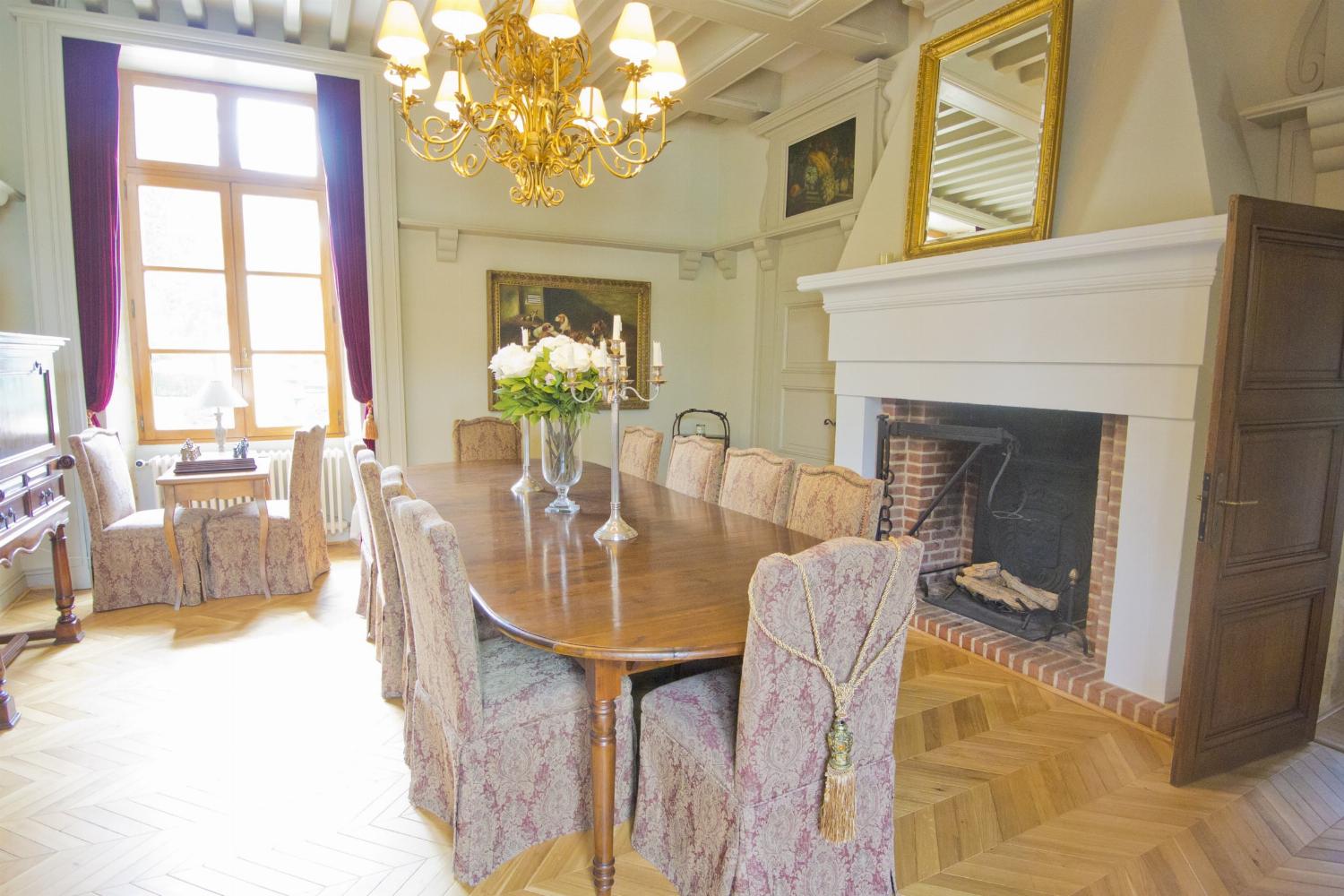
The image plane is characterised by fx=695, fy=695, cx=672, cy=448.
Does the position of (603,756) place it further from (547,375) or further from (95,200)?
(95,200)

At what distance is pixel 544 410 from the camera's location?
97.4 inches

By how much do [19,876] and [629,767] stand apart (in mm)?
1604

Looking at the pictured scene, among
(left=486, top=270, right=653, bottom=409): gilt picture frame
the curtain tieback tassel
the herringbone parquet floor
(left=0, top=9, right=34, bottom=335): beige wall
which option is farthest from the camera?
(left=486, top=270, right=653, bottom=409): gilt picture frame

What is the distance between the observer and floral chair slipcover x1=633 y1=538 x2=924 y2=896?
1.43m

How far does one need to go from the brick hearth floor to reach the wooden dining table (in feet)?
4.73

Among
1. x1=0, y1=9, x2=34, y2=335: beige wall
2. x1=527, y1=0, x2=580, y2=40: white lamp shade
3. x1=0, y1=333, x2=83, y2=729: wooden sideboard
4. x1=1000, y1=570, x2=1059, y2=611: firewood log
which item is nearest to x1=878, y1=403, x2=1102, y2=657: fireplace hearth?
x1=1000, y1=570, x2=1059, y2=611: firewood log

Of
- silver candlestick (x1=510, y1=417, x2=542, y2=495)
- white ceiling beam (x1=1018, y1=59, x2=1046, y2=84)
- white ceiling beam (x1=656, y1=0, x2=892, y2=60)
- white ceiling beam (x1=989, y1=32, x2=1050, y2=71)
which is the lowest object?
silver candlestick (x1=510, y1=417, x2=542, y2=495)

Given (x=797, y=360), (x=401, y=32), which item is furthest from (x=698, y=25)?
(x=401, y=32)

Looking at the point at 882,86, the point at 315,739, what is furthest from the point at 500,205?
the point at 315,739

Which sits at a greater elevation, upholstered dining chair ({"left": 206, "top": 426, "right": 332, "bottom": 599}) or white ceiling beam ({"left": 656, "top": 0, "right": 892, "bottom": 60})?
white ceiling beam ({"left": 656, "top": 0, "right": 892, "bottom": 60})

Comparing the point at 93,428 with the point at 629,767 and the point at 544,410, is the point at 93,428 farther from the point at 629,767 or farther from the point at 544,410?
the point at 629,767

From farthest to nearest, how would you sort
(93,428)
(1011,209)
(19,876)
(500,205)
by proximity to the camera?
(500,205) < (93,428) < (1011,209) < (19,876)

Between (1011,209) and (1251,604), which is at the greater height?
(1011,209)

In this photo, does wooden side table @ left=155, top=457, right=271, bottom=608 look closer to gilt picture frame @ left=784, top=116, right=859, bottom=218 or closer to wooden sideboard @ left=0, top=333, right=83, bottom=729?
wooden sideboard @ left=0, top=333, right=83, bottom=729
